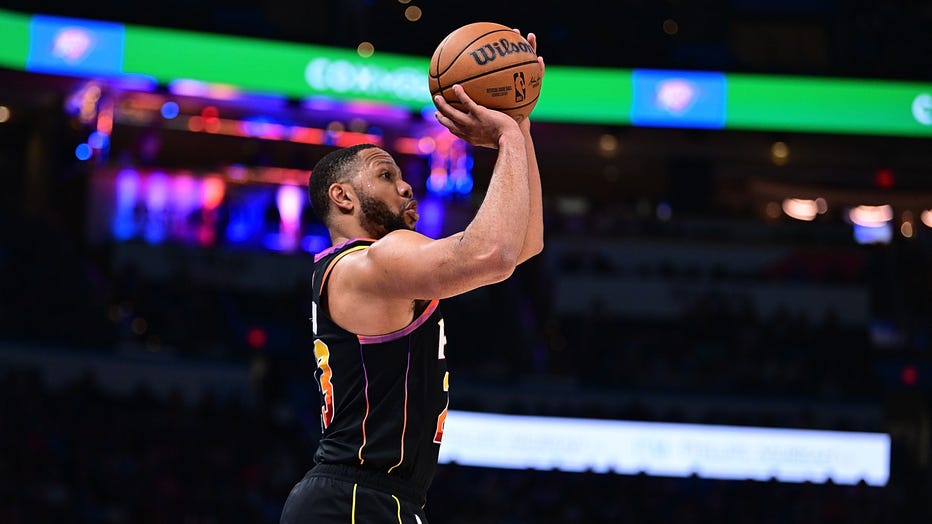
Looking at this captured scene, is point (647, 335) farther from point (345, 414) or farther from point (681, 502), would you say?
point (345, 414)

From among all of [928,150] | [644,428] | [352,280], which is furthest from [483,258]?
[928,150]

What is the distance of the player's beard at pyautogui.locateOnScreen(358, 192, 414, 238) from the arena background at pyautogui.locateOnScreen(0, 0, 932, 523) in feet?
34.3

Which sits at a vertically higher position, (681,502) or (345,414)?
(345,414)

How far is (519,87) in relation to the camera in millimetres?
3727

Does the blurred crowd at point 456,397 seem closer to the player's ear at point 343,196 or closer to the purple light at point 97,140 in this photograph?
the purple light at point 97,140

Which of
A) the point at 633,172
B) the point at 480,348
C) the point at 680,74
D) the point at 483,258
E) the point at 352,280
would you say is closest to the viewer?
the point at 483,258

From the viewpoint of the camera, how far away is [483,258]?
3215mm

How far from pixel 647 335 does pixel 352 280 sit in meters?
17.0

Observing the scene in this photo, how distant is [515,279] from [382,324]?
1826 cm

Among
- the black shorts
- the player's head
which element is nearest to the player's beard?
the player's head

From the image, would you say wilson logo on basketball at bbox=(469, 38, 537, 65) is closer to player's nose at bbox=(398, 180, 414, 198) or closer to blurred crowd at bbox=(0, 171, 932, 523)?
player's nose at bbox=(398, 180, 414, 198)

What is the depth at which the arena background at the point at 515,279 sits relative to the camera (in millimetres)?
15250

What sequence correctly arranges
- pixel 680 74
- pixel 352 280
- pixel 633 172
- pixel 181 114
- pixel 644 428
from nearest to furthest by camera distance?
pixel 352 280 < pixel 644 428 < pixel 680 74 < pixel 181 114 < pixel 633 172

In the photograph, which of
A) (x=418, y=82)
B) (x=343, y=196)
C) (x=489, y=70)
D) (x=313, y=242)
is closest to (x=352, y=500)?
(x=343, y=196)
